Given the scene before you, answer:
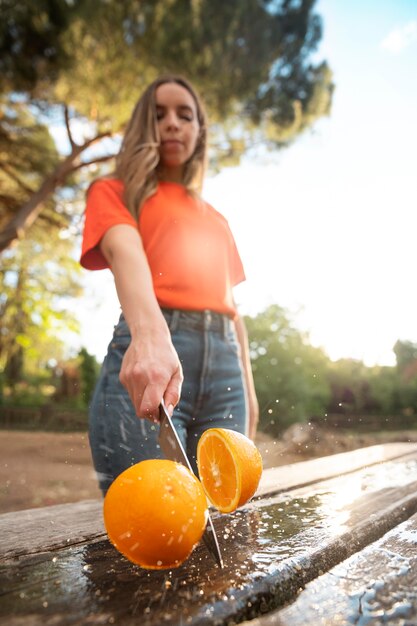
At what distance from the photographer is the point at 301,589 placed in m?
0.78

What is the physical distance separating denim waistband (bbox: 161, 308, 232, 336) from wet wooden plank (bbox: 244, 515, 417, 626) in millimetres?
832

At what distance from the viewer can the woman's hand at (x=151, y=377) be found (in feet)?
3.43

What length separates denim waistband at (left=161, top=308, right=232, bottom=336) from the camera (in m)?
1.57

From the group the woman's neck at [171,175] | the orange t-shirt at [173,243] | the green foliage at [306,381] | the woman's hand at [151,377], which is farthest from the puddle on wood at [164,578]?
the green foliage at [306,381]

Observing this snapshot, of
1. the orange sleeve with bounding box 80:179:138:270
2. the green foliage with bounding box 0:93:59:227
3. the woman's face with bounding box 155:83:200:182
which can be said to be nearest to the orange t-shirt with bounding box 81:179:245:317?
the orange sleeve with bounding box 80:179:138:270

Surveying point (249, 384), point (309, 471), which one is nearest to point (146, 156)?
point (249, 384)

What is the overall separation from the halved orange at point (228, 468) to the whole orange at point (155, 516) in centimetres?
23

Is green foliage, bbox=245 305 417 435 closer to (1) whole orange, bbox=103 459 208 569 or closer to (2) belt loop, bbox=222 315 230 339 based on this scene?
(2) belt loop, bbox=222 315 230 339

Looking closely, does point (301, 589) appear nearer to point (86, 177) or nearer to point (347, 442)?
point (86, 177)

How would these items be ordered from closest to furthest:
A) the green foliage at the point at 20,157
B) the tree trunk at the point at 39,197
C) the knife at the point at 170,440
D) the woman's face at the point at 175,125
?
the knife at the point at 170,440 < the woman's face at the point at 175,125 < the tree trunk at the point at 39,197 < the green foliage at the point at 20,157

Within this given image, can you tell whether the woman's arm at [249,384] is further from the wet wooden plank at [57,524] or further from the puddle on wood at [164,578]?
the puddle on wood at [164,578]

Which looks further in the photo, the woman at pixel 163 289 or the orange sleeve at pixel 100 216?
the orange sleeve at pixel 100 216

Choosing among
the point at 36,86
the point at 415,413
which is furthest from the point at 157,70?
→ the point at 415,413

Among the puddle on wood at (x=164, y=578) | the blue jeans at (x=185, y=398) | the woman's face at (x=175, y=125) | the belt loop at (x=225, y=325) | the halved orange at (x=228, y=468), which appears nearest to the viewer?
the puddle on wood at (x=164, y=578)
